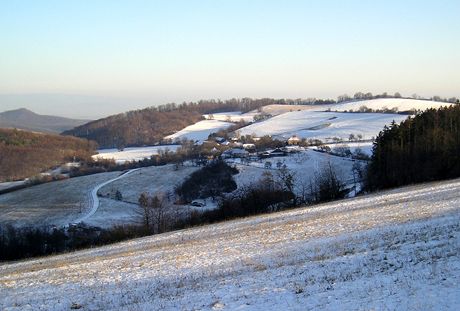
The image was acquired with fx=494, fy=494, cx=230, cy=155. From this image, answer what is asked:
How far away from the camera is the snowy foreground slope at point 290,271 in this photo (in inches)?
553

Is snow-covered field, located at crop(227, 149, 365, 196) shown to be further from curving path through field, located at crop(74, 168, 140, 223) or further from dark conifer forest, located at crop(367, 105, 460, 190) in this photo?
curving path through field, located at crop(74, 168, 140, 223)

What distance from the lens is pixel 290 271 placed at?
61.3ft

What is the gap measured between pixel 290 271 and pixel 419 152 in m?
59.0

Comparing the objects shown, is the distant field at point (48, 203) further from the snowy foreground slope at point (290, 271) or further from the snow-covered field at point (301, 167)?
the snowy foreground slope at point (290, 271)

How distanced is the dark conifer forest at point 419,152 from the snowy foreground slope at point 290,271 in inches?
1435

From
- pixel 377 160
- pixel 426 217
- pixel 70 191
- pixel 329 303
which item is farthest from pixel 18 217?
pixel 329 303

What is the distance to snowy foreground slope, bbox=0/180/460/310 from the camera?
1405 centimetres

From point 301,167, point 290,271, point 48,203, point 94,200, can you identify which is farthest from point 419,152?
point 48,203

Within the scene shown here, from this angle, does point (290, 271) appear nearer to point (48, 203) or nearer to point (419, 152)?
point (419, 152)

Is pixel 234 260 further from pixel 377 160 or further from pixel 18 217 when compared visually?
pixel 18 217

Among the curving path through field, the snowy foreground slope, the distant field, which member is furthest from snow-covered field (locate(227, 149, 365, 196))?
the snowy foreground slope

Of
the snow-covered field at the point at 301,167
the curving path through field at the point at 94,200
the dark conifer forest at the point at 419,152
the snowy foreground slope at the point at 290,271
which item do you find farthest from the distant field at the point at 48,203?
the snowy foreground slope at the point at 290,271

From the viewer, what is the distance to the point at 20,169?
187375 millimetres

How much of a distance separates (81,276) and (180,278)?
6968mm
